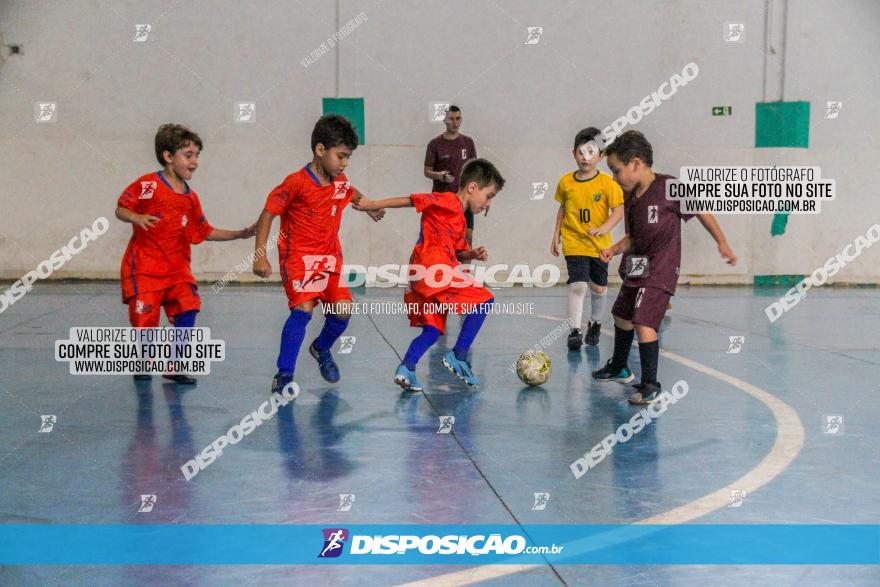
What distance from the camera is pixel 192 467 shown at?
4.77 metres

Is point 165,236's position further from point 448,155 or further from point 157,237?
point 448,155

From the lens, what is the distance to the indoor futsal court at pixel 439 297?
388cm

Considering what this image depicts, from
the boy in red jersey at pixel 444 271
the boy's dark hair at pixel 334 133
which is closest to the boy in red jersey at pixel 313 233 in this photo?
the boy's dark hair at pixel 334 133

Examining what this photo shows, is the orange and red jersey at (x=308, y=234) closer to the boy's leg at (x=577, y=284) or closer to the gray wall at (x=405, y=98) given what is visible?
the boy's leg at (x=577, y=284)

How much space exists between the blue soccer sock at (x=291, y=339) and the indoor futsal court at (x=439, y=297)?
0.04 meters

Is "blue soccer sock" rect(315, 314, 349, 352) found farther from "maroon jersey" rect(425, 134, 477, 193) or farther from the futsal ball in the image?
"maroon jersey" rect(425, 134, 477, 193)

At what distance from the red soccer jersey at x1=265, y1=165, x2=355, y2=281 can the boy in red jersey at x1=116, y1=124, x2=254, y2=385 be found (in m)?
0.47

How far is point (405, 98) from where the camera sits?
14672 mm

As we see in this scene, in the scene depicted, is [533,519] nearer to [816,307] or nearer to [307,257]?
[307,257]

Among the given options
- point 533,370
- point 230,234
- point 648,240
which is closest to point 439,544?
point 533,370

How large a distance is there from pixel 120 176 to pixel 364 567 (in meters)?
12.2

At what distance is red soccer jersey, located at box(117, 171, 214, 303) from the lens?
22.8ft

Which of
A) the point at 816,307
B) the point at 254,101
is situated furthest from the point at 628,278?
the point at 254,101

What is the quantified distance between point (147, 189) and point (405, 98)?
26.8ft
